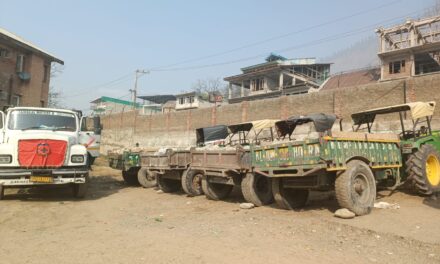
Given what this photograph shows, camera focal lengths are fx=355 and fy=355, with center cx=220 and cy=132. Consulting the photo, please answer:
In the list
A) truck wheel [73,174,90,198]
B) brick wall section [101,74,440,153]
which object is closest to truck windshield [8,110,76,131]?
truck wheel [73,174,90,198]

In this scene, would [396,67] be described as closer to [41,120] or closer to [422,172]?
[422,172]

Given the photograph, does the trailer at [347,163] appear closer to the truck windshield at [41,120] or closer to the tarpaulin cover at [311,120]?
the tarpaulin cover at [311,120]

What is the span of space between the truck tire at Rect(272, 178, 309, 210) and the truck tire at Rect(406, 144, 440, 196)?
9.86 feet

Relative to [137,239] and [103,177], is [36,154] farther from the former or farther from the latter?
[103,177]

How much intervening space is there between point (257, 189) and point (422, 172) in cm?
414

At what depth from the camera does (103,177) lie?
1741 cm

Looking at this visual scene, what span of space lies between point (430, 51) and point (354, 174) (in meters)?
29.4

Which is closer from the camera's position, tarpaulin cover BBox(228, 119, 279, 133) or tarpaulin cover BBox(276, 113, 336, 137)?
tarpaulin cover BBox(276, 113, 336, 137)

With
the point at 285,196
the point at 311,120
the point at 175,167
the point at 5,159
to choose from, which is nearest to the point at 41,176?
the point at 5,159

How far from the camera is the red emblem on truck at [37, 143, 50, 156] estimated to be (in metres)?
9.62

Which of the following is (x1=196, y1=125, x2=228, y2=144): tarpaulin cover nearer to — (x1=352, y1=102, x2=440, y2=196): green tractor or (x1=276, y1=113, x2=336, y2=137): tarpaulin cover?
(x1=276, y1=113, x2=336, y2=137): tarpaulin cover

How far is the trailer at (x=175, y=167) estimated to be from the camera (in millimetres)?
11047

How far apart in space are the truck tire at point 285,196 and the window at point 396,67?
28888 mm

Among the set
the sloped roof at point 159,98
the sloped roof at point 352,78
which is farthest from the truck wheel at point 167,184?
the sloped roof at point 159,98
